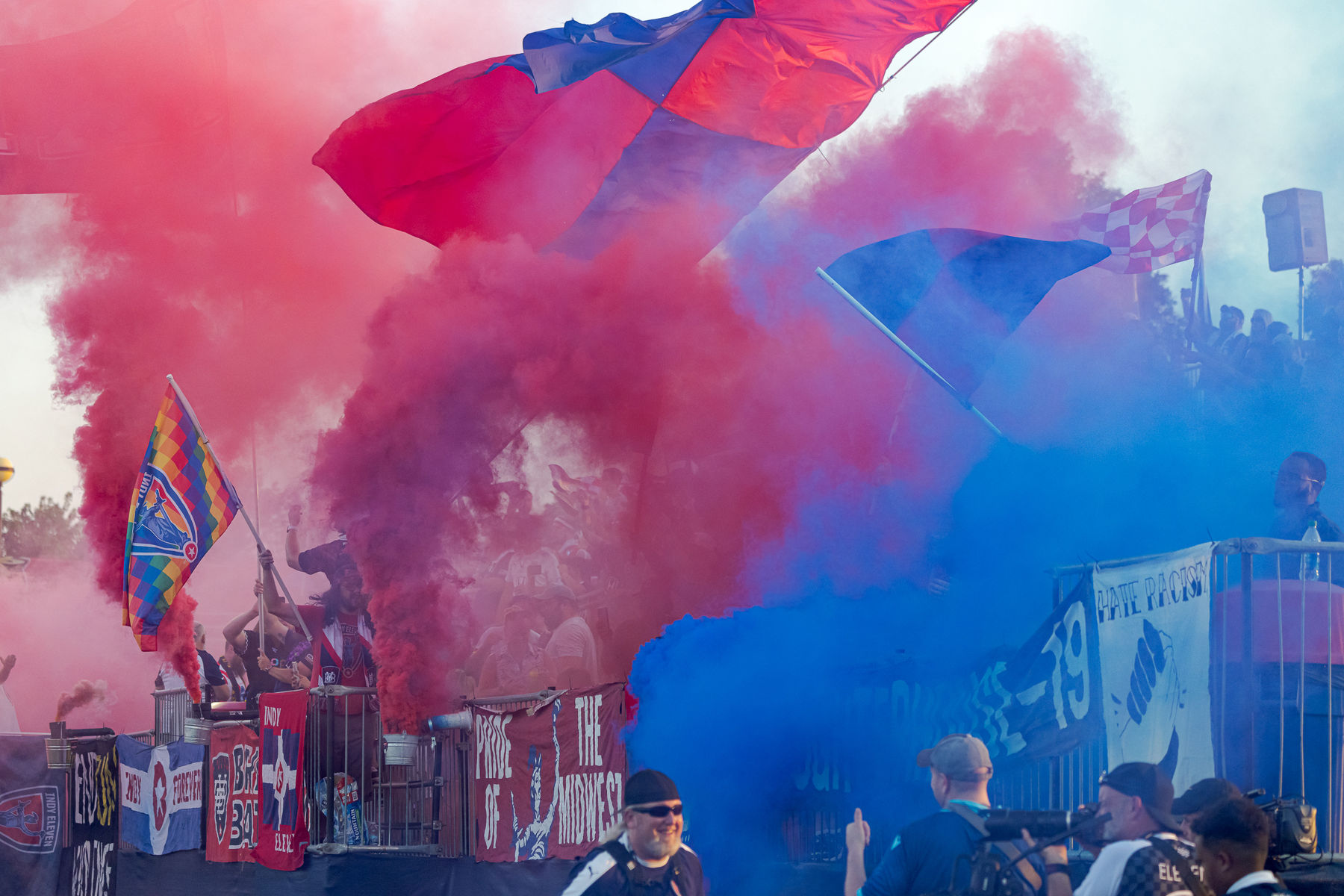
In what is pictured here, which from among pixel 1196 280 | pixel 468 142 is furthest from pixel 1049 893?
pixel 468 142

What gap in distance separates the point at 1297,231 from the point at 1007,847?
765cm

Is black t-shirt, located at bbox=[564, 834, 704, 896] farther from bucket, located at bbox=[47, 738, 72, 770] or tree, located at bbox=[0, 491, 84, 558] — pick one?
tree, located at bbox=[0, 491, 84, 558]

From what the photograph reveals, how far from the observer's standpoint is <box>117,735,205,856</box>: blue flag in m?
9.76

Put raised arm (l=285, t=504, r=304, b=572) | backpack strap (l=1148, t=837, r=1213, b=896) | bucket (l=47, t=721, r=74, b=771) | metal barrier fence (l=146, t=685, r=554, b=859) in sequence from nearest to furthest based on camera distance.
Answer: backpack strap (l=1148, t=837, r=1213, b=896) → metal barrier fence (l=146, t=685, r=554, b=859) → bucket (l=47, t=721, r=74, b=771) → raised arm (l=285, t=504, r=304, b=572)

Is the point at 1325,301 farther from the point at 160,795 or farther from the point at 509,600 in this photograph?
the point at 160,795

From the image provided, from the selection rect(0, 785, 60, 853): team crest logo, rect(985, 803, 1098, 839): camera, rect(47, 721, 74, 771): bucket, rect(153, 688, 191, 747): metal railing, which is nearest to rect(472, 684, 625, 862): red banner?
rect(985, 803, 1098, 839): camera

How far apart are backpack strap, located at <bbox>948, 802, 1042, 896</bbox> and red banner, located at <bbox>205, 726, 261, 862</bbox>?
6.64 meters

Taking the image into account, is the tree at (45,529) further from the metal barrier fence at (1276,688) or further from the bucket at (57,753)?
the metal barrier fence at (1276,688)

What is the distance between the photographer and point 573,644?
29.7 feet

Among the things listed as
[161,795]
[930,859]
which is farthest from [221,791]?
[930,859]

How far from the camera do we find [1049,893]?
3734 millimetres

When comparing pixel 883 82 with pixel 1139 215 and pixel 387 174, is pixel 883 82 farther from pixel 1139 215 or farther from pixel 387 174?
pixel 387 174

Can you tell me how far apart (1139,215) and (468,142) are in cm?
582

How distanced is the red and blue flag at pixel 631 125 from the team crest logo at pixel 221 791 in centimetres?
457
